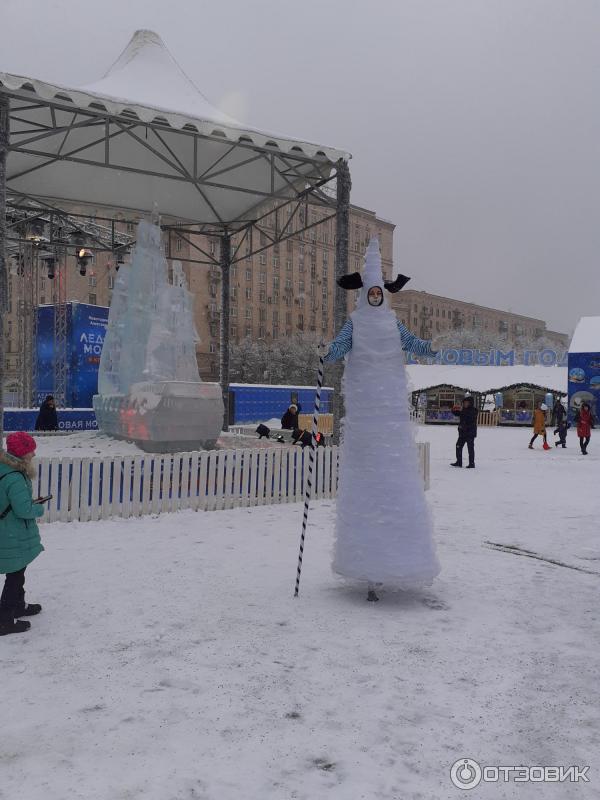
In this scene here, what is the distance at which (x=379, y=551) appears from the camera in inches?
204

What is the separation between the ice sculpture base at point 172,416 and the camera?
38.9 ft

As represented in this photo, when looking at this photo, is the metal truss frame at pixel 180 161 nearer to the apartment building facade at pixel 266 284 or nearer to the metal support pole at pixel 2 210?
the metal support pole at pixel 2 210

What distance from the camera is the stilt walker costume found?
5191 mm

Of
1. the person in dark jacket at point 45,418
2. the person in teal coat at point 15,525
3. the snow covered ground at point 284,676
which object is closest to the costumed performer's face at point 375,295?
the snow covered ground at point 284,676

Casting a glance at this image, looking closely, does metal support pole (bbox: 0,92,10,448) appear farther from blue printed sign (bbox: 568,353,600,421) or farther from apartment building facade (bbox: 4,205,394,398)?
apartment building facade (bbox: 4,205,394,398)

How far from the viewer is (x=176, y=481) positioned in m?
8.91

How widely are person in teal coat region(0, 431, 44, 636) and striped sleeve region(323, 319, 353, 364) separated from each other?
2.62m

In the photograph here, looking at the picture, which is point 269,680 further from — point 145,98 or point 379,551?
point 145,98

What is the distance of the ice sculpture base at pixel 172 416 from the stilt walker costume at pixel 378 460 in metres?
6.82

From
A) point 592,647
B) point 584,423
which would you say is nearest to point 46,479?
point 592,647

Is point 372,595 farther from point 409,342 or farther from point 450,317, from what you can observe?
point 450,317

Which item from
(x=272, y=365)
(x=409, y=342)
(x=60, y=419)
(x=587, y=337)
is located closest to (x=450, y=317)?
(x=272, y=365)

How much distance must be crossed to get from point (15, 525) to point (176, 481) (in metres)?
4.46

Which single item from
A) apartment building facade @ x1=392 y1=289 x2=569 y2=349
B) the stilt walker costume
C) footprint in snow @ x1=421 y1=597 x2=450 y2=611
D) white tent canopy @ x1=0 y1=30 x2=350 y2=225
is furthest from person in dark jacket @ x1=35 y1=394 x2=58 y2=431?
apartment building facade @ x1=392 y1=289 x2=569 y2=349
